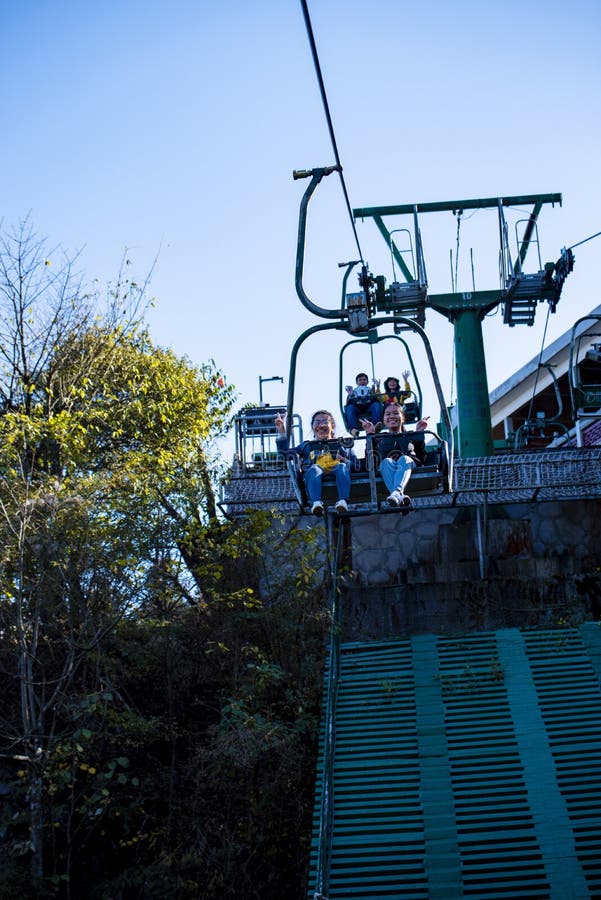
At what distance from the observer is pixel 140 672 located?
12.4 m

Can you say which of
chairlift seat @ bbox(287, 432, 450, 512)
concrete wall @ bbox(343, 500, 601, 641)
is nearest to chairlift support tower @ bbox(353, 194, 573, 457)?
concrete wall @ bbox(343, 500, 601, 641)

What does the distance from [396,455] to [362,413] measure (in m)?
2.77

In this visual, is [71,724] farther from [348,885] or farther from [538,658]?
[538,658]

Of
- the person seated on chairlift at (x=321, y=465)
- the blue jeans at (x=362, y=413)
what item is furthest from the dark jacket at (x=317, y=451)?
the blue jeans at (x=362, y=413)

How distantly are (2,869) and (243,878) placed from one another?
2.37 meters

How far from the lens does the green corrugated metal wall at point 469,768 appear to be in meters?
8.52

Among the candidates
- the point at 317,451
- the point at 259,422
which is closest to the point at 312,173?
the point at 317,451

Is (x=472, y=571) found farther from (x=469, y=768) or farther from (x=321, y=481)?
(x=469, y=768)

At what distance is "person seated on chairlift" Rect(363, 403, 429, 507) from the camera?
1009cm

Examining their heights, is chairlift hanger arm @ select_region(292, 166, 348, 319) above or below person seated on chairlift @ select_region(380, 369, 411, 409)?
above

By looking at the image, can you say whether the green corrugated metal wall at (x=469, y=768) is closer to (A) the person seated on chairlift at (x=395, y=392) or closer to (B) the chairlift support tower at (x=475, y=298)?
(A) the person seated on chairlift at (x=395, y=392)

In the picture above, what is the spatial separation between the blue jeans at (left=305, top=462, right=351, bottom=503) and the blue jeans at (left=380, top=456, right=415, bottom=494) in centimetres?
40

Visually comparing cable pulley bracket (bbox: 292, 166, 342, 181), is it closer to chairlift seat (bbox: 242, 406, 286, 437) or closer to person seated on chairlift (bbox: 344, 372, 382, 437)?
person seated on chairlift (bbox: 344, 372, 382, 437)

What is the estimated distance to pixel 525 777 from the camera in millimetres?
9430
